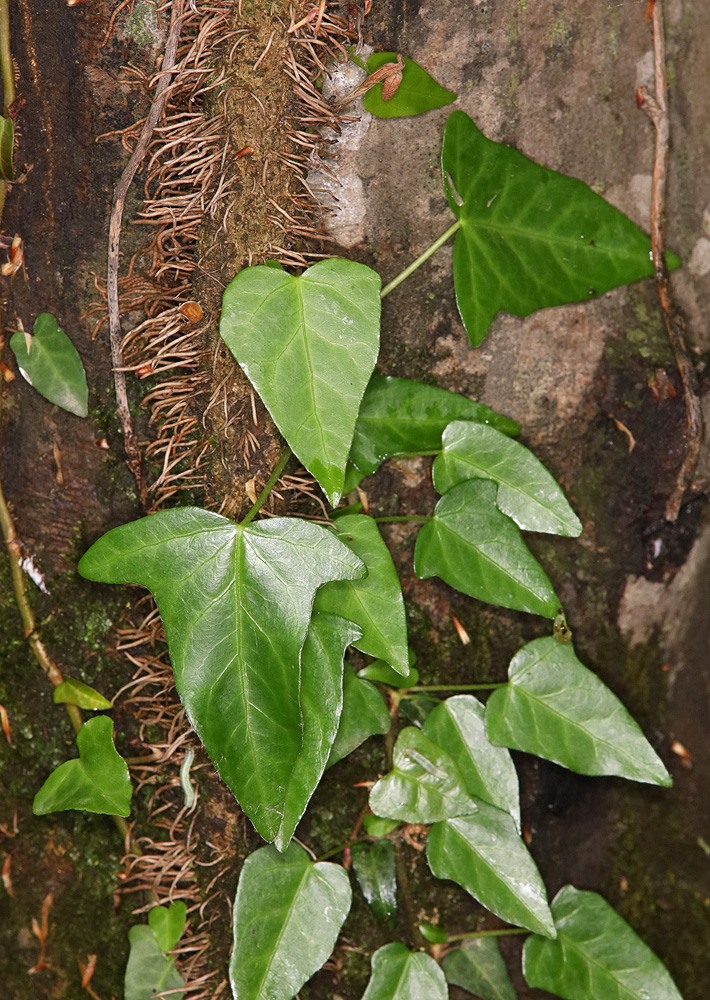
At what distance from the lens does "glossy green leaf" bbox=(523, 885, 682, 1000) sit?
3.16 feet

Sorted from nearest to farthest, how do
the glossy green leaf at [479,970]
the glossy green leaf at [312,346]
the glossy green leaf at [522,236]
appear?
the glossy green leaf at [312,346], the glossy green leaf at [522,236], the glossy green leaf at [479,970]

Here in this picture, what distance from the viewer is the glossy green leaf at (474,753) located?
3.07ft

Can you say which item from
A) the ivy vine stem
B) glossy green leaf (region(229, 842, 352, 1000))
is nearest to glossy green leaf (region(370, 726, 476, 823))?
glossy green leaf (region(229, 842, 352, 1000))

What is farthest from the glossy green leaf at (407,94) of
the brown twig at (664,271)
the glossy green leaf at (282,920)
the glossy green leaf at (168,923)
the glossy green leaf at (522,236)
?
the glossy green leaf at (168,923)

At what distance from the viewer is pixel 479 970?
3.34 ft

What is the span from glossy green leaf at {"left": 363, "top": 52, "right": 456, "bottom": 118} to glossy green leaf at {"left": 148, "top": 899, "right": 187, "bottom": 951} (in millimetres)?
1149

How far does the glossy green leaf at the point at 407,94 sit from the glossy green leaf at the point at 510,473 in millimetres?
420

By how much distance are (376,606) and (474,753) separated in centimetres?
28

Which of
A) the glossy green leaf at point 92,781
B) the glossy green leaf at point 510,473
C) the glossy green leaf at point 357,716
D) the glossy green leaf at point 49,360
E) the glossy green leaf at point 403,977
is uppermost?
the glossy green leaf at point 49,360

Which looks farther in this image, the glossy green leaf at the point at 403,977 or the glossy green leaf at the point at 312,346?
the glossy green leaf at the point at 403,977

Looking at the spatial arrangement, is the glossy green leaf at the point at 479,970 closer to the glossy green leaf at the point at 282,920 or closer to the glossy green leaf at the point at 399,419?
the glossy green leaf at the point at 282,920

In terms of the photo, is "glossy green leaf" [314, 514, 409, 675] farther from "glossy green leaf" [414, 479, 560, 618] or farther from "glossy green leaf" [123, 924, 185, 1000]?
"glossy green leaf" [123, 924, 185, 1000]

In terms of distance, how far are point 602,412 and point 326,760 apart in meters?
0.61

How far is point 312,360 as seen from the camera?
792 millimetres
